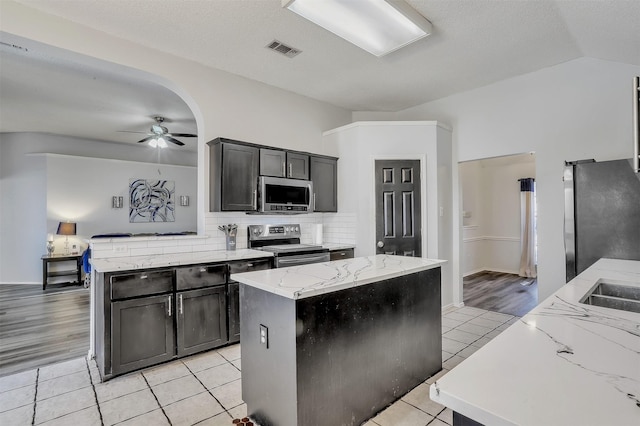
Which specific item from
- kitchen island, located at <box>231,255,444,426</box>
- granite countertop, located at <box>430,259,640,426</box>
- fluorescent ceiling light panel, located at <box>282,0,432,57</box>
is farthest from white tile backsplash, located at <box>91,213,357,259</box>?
granite countertop, located at <box>430,259,640,426</box>

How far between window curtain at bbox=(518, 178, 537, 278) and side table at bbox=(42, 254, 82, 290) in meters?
8.77

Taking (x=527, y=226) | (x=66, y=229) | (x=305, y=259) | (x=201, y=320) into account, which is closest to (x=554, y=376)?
(x=201, y=320)

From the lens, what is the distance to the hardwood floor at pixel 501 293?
452cm

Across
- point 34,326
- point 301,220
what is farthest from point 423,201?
point 34,326

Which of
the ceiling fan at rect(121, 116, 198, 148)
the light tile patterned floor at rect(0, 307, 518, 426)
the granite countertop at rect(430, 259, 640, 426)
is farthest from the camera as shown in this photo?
the ceiling fan at rect(121, 116, 198, 148)

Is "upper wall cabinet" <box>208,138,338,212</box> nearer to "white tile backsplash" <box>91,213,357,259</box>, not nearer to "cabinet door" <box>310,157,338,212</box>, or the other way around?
"cabinet door" <box>310,157,338,212</box>

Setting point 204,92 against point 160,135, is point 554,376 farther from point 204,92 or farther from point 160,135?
point 160,135

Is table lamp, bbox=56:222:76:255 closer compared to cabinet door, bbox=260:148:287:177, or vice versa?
cabinet door, bbox=260:148:287:177

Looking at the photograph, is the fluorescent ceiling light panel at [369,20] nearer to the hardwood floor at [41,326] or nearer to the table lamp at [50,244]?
the hardwood floor at [41,326]

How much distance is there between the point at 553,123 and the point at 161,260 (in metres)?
4.42

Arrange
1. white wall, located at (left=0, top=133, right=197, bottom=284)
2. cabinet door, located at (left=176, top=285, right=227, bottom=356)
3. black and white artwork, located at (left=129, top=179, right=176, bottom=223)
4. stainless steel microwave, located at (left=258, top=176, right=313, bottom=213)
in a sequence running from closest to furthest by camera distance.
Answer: cabinet door, located at (left=176, top=285, right=227, bottom=356) < stainless steel microwave, located at (left=258, top=176, right=313, bottom=213) < white wall, located at (left=0, top=133, right=197, bottom=284) < black and white artwork, located at (left=129, top=179, right=176, bottom=223)

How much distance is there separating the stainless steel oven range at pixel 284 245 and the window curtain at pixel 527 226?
15.8 ft

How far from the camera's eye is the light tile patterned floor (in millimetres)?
2084

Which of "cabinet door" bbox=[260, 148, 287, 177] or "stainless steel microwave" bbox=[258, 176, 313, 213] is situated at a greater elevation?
"cabinet door" bbox=[260, 148, 287, 177]
